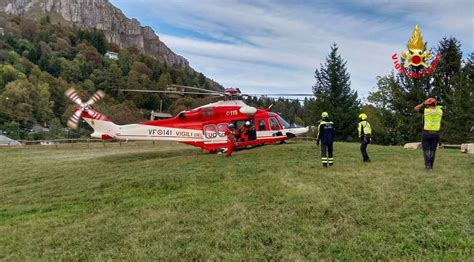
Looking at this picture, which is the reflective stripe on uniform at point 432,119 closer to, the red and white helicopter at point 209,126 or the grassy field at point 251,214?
the grassy field at point 251,214

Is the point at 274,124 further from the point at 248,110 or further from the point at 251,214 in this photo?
the point at 251,214

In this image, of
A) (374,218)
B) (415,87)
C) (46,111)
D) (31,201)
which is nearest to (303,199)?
(374,218)

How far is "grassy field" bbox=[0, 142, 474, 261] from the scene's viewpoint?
5.25 meters

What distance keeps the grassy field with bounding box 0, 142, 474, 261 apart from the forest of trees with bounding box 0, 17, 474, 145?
12700 millimetres

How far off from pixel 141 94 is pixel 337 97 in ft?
222

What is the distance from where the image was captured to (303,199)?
7.59m

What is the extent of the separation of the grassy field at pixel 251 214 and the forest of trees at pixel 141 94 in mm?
12700

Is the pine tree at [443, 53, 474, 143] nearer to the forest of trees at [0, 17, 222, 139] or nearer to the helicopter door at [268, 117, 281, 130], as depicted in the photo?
the helicopter door at [268, 117, 281, 130]

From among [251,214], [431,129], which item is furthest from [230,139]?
[251,214]

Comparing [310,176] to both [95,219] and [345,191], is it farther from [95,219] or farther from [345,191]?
[95,219]

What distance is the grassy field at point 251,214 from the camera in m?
5.25

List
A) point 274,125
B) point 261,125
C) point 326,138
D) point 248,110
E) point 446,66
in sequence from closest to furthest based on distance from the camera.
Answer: point 326,138, point 248,110, point 261,125, point 274,125, point 446,66

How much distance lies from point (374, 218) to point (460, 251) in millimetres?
1573

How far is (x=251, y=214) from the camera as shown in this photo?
6895mm
